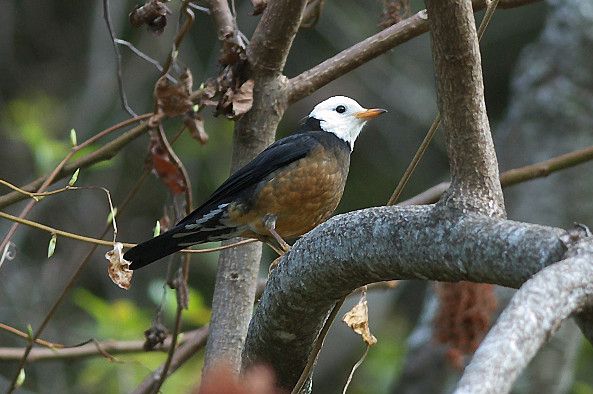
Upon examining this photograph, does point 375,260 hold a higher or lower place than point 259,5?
lower

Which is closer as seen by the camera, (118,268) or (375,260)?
(375,260)

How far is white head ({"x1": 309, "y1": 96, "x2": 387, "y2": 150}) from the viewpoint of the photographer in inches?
221

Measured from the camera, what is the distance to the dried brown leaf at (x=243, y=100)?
388cm

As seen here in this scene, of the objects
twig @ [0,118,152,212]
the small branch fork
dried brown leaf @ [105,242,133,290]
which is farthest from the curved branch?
twig @ [0,118,152,212]

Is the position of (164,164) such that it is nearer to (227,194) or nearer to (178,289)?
(178,289)

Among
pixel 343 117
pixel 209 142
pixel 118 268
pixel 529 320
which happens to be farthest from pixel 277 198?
pixel 209 142

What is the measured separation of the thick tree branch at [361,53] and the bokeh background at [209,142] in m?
2.24

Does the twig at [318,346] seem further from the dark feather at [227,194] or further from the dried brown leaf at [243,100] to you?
the dark feather at [227,194]

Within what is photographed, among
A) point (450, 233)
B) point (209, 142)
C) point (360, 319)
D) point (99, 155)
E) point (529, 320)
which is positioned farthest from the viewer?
point (209, 142)

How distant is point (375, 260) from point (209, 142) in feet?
19.7

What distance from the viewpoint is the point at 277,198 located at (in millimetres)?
4922

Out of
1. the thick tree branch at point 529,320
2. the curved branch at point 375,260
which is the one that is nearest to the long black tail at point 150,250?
the curved branch at point 375,260

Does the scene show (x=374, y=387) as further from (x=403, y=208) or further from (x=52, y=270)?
(x=403, y=208)

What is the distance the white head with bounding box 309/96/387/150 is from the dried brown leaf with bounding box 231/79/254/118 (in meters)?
1.62
